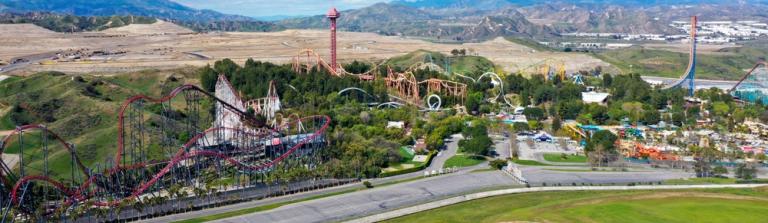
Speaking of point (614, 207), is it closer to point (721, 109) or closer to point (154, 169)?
point (154, 169)

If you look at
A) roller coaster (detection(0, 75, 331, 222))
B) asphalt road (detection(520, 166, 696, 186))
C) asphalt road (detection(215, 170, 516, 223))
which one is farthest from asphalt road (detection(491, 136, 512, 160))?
roller coaster (detection(0, 75, 331, 222))

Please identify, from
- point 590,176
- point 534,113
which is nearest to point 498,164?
point 590,176

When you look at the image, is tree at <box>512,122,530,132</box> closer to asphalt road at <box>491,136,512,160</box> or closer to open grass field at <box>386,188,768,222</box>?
asphalt road at <box>491,136,512,160</box>

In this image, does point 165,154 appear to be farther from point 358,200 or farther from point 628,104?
point 628,104

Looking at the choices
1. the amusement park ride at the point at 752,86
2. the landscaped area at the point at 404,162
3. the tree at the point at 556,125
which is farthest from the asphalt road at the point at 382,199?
the amusement park ride at the point at 752,86

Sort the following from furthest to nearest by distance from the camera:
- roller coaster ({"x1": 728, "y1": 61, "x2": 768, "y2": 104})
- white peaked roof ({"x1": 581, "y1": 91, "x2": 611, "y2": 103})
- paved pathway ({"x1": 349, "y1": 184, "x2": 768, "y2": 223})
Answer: roller coaster ({"x1": 728, "y1": 61, "x2": 768, "y2": 104})
white peaked roof ({"x1": 581, "y1": 91, "x2": 611, "y2": 103})
paved pathway ({"x1": 349, "y1": 184, "x2": 768, "y2": 223})

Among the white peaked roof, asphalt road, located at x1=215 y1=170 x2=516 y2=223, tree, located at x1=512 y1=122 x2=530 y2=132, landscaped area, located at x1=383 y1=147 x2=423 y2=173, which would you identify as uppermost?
the white peaked roof
